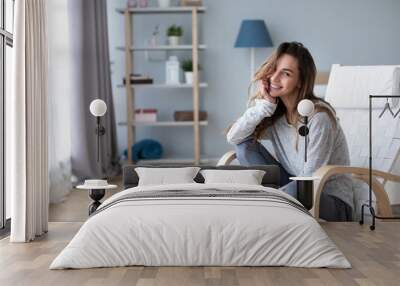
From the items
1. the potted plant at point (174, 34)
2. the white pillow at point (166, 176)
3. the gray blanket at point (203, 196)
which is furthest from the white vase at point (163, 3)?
the gray blanket at point (203, 196)

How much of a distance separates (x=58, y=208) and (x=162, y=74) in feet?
11.1

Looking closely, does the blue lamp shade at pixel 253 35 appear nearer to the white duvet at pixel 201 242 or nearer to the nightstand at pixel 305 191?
the nightstand at pixel 305 191

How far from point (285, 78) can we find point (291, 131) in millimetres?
365

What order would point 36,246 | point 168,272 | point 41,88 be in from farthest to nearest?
point 41,88, point 36,246, point 168,272

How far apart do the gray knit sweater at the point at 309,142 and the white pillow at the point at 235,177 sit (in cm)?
44

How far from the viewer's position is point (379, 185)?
5.35 m

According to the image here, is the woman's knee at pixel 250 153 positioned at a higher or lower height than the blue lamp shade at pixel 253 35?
lower

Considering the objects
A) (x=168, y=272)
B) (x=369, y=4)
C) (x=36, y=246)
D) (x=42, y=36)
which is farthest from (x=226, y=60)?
(x=168, y=272)

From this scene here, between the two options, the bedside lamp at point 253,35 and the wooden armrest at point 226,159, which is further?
the bedside lamp at point 253,35

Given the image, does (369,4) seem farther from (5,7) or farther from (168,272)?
(168,272)

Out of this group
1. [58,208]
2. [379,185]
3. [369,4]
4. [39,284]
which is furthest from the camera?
[369,4]

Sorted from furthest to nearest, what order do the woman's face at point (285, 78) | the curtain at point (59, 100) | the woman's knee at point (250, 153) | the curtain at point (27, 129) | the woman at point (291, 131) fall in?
the curtain at point (59, 100) → the woman's knee at point (250, 153) → the woman's face at point (285, 78) → the woman at point (291, 131) → the curtain at point (27, 129)

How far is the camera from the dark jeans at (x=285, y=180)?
5.31m

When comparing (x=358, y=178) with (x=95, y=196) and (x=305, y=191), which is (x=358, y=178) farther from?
(x=95, y=196)
